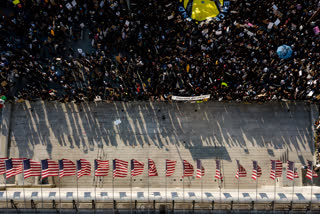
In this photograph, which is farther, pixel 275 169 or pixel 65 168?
pixel 275 169

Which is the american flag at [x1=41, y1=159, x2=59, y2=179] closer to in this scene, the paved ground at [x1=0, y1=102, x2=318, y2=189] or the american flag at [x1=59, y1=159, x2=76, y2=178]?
the american flag at [x1=59, y1=159, x2=76, y2=178]

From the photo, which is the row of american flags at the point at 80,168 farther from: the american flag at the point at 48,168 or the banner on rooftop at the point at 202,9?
the banner on rooftop at the point at 202,9

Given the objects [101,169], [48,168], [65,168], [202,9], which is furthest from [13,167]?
[202,9]

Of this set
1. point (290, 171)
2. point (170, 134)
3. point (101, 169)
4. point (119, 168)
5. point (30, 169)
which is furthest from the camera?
point (170, 134)

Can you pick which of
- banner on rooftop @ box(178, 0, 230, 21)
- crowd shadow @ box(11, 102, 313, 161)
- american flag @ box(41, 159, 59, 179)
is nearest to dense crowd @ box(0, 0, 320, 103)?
banner on rooftop @ box(178, 0, 230, 21)

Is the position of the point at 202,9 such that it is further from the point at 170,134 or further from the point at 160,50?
the point at 170,134

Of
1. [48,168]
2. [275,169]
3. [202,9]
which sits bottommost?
[275,169]

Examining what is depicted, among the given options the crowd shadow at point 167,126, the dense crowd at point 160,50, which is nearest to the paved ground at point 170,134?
the crowd shadow at point 167,126
